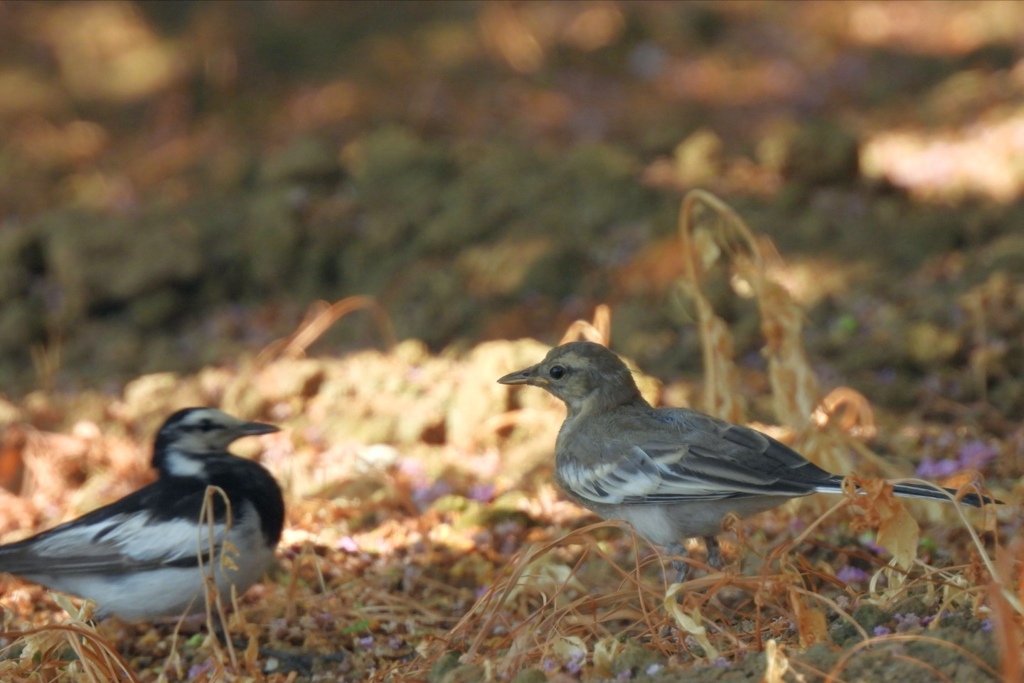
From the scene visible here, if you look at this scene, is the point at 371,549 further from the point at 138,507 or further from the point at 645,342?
the point at 645,342

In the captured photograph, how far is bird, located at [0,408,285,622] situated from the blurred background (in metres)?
3.13

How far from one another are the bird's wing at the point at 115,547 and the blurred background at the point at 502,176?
3282 mm

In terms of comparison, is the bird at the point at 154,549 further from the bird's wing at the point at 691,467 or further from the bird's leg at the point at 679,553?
the bird's leg at the point at 679,553

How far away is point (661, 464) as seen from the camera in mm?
4102

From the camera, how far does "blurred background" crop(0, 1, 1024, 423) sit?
7613 mm

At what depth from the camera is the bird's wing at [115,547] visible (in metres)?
4.49

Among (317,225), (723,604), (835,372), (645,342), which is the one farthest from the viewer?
(317,225)

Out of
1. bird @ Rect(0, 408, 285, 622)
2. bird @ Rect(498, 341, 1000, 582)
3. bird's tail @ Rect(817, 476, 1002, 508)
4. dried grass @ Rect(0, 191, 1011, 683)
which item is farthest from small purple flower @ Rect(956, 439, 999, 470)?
bird @ Rect(0, 408, 285, 622)

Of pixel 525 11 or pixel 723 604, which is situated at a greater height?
pixel 525 11

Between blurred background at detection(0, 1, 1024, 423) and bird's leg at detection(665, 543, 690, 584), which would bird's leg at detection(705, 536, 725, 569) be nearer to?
bird's leg at detection(665, 543, 690, 584)

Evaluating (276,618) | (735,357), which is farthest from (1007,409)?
(276,618)

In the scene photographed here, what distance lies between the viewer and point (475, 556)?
5078 millimetres

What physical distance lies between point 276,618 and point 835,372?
3.58 metres

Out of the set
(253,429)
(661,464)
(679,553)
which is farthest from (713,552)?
(253,429)
